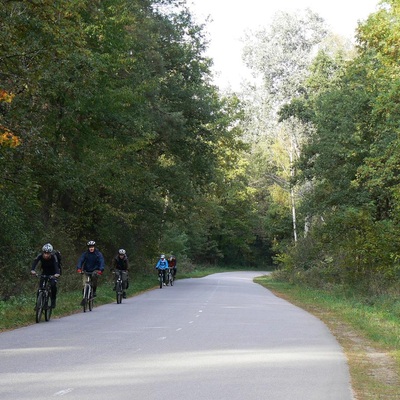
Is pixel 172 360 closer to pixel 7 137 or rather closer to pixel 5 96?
pixel 7 137

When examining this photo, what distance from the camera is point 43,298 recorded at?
18.3 m

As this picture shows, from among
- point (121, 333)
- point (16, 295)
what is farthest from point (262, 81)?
point (121, 333)

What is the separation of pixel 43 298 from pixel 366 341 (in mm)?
7580

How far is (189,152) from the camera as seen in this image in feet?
149

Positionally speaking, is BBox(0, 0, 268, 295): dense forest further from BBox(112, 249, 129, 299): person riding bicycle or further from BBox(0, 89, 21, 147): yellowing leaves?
BBox(112, 249, 129, 299): person riding bicycle

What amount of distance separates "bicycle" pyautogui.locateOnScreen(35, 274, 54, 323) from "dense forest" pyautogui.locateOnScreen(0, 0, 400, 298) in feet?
8.76

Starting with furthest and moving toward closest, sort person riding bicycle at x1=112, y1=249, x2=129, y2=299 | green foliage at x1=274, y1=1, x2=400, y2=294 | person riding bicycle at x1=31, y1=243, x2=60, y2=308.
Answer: person riding bicycle at x1=112, y1=249, x2=129, y2=299 → green foliage at x1=274, y1=1, x2=400, y2=294 → person riding bicycle at x1=31, y1=243, x2=60, y2=308

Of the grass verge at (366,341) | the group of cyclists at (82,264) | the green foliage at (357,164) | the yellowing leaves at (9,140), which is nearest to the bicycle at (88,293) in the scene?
the group of cyclists at (82,264)

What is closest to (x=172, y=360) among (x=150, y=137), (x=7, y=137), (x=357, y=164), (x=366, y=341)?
(x=366, y=341)

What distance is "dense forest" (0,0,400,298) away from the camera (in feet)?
66.8

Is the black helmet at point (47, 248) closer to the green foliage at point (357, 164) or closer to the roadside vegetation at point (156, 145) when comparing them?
the roadside vegetation at point (156, 145)

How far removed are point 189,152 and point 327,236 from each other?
43.5 feet

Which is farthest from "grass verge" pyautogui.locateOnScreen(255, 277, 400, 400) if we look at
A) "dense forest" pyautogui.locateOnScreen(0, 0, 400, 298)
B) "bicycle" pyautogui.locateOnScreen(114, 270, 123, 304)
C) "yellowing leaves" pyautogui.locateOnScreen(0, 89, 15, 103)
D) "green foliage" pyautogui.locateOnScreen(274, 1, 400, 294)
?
"yellowing leaves" pyautogui.locateOnScreen(0, 89, 15, 103)

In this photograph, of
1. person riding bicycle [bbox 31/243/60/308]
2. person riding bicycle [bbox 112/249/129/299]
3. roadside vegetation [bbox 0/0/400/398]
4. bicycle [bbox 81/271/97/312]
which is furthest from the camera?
person riding bicycle [bbox 112/249/129/299]
